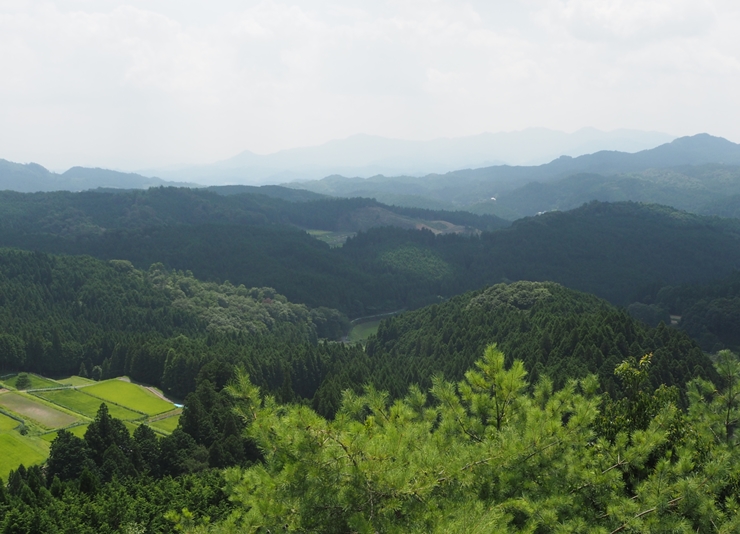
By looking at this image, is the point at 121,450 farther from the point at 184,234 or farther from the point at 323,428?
the point at 184,234

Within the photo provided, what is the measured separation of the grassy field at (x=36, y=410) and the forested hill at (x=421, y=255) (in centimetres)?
6818

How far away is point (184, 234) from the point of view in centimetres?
14538

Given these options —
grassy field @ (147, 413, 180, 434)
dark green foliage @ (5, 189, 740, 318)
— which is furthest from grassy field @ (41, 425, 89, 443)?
dark green foliage @ (5, 189, 740, 318)

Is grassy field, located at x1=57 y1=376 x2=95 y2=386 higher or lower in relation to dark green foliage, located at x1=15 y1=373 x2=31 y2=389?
lower

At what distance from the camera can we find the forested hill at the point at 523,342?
172 ft

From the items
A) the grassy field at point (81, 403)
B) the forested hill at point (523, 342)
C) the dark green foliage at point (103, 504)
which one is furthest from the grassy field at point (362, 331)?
the dark green foliage at point (103, 504)

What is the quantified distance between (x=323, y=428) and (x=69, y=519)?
62.2ft

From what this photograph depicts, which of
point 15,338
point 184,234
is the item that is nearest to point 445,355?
point 15,338

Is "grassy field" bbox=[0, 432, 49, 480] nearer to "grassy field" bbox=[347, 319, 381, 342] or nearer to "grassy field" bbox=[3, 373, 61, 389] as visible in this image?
"grassy field" bbox=[3, 373, 61, 389]

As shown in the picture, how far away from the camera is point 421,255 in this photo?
153 meters

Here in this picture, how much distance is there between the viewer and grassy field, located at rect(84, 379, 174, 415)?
53.7 m

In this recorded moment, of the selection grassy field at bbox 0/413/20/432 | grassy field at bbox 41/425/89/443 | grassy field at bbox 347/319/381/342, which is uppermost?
grassy field at bbox 0/413/20/432

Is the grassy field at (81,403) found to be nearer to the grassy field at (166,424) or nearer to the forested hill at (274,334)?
the grassy field at (166,424)

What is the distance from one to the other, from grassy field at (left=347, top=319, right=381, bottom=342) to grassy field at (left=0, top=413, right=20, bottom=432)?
65534mm
